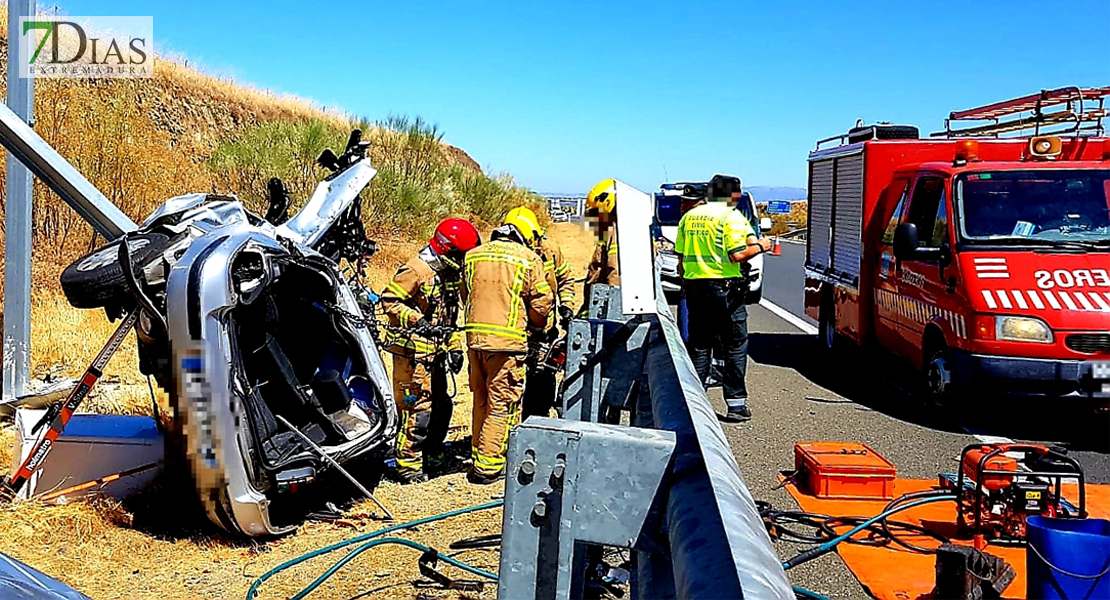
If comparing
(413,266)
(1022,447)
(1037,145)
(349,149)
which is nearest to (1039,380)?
(1022,447)

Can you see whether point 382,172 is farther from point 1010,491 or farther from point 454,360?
point 1010,491

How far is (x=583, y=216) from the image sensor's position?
307 inches

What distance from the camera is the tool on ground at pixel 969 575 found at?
12.6 feet

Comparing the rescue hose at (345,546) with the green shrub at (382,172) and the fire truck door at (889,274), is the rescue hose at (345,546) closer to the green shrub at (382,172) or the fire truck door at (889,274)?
the fire truck door at (889,274)

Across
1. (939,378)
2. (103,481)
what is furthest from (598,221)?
(103,481)

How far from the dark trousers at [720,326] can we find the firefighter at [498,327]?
216 cm

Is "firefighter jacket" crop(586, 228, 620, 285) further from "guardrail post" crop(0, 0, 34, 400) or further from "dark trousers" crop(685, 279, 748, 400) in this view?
"guardrail post" crop(0, 0, 34, 400)

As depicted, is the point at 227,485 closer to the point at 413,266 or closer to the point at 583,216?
the point at 413,266

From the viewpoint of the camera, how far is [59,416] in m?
5.16

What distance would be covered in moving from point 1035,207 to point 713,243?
2563mm

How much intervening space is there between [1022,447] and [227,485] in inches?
156

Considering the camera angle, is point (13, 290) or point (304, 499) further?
point (13, 290)

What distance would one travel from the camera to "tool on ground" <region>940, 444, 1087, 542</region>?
189 inches

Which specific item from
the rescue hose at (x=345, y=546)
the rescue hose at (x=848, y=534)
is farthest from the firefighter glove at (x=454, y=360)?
the rescue hose at (x=848, y=534)
